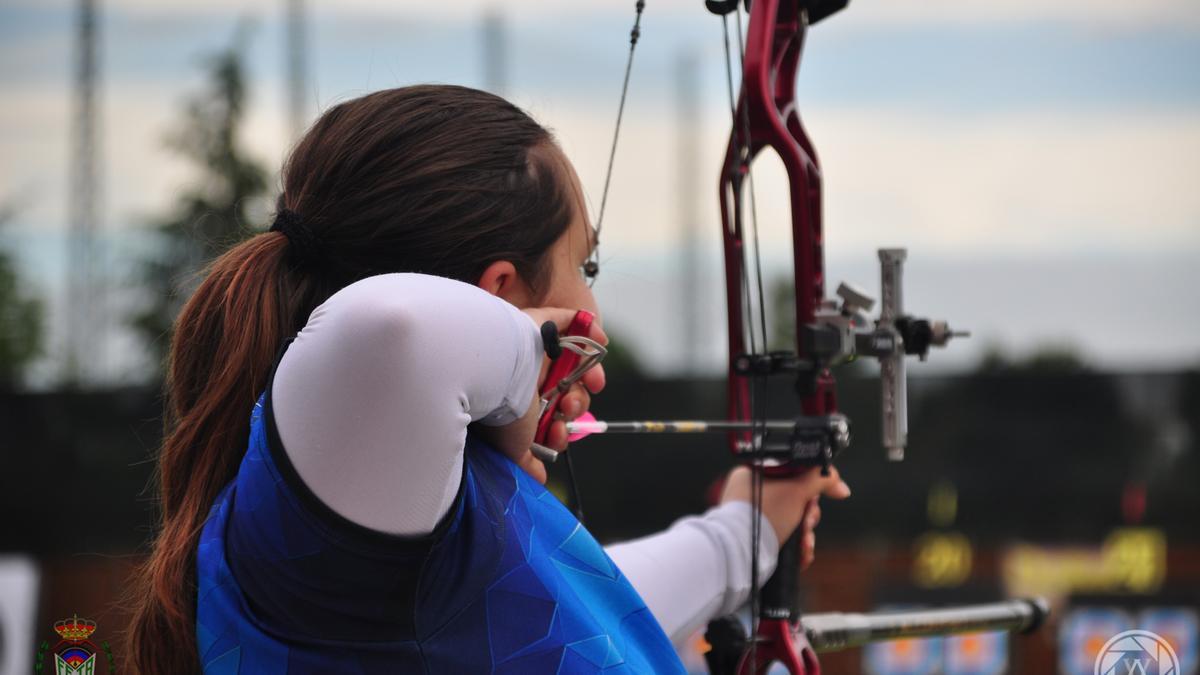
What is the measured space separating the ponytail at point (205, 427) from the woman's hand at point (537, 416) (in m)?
0.18

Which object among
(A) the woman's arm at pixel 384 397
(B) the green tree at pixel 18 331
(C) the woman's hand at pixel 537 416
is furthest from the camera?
(B) the green tree at pixel 18 331

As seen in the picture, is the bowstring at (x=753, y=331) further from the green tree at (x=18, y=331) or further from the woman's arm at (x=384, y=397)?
the green tree at (x=18, y=331)

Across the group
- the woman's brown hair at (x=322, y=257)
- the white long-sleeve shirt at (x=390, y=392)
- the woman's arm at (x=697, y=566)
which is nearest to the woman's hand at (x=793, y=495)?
the woman's arm at (x=697, y=566)

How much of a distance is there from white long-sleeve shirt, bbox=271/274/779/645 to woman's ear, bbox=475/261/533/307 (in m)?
0.14

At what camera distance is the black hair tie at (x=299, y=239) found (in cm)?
101

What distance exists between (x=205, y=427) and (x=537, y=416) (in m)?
0.25

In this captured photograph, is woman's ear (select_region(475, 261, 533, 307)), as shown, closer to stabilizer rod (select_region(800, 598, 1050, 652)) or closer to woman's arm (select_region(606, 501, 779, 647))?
woman's arm (select_region(606, 501, 779, 647))

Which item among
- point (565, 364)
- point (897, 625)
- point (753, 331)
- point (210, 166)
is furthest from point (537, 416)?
point (210, 166)

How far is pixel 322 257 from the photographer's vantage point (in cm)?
102

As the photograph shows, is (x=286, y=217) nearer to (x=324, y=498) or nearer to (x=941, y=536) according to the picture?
(x=324, y=498)

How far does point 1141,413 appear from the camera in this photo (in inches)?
187

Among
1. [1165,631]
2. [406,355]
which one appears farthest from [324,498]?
[1165,631]

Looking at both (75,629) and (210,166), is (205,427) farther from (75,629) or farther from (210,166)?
(210,166)

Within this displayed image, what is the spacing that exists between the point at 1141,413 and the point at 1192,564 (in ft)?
1.87
